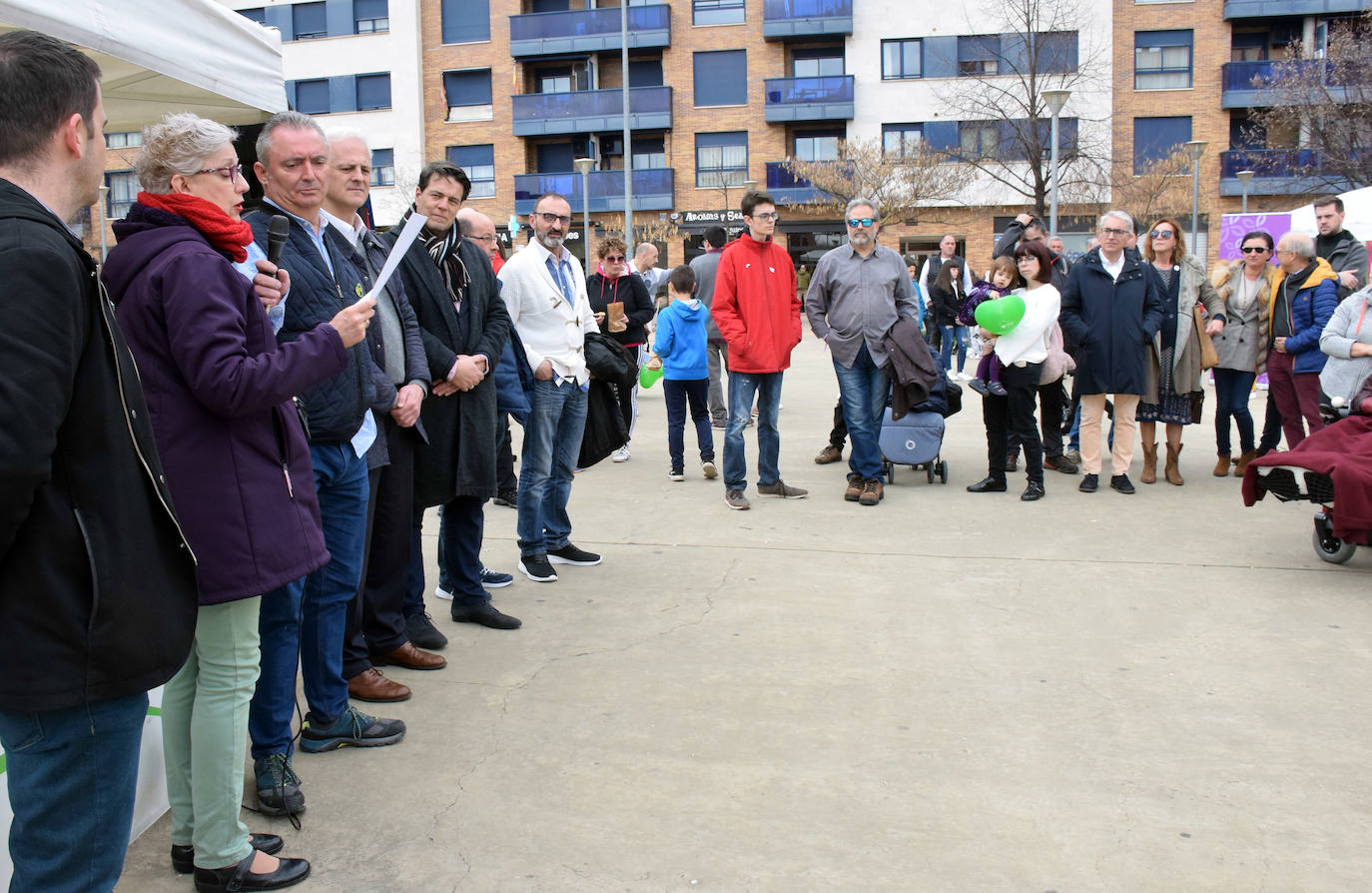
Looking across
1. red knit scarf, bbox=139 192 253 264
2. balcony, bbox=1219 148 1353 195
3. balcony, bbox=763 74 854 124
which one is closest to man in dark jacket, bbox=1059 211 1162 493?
red knit scarf, bbox=139 192 253 264

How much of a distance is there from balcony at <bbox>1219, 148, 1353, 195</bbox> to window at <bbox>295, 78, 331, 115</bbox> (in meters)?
32.8

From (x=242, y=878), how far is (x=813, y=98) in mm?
38850

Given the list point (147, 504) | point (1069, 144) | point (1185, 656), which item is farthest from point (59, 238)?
point (1069, 144)

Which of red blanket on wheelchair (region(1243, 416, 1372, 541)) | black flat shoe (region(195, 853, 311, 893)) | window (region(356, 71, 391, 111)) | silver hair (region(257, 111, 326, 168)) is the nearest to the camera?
black flat shoe (region(195, 853, 311, 893))

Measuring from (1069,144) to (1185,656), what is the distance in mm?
34912

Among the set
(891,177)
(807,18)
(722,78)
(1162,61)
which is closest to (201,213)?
(891,177)

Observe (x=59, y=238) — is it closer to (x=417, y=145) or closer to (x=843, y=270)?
(x=843, y=270)

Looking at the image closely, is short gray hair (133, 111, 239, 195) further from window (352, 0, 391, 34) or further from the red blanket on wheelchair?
window (352, 0, 391, 34)

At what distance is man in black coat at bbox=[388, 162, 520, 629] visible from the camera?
4.54 metres

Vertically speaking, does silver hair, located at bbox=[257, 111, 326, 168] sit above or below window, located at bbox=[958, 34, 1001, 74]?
below

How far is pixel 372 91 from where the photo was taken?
41875 millimetres

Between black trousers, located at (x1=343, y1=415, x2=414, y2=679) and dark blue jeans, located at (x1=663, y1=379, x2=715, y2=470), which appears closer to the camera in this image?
black trousers, located at (x1=343, y1=415, x2=414, y2=679)

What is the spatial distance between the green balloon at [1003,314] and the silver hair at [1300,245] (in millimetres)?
2053

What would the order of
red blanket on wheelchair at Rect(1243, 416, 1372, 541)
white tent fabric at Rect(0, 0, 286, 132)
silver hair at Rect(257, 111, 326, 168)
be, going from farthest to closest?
red blanket on wheelchair at Rect(1243, 416, 1372, 541)
white tent fabric at Rect(0, 0, 286, 132)
silver hair at Rect(257, 111, 326, 168)
